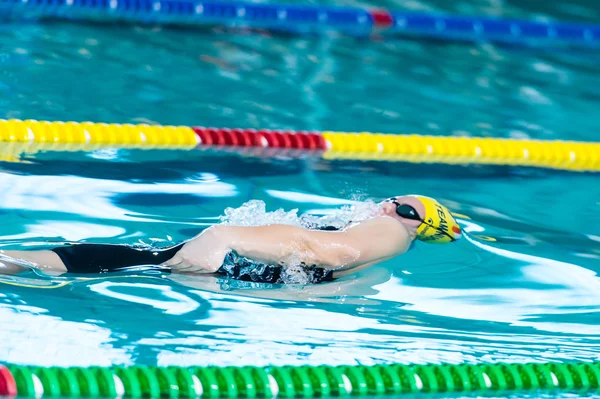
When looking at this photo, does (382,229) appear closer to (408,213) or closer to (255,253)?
(408,213)

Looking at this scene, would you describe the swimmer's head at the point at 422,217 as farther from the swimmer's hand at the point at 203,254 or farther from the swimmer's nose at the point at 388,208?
the swimmer's hand at the point at 203,254

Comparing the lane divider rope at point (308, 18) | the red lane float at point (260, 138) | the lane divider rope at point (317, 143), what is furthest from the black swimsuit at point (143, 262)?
the lane divider rope at point (308, 18)

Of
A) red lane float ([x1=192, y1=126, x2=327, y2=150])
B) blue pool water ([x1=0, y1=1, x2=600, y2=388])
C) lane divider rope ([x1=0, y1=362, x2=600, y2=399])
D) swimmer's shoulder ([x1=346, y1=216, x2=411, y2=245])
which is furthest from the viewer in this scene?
red lane float ([x1=192, y1=126, x2=327, y2=150])

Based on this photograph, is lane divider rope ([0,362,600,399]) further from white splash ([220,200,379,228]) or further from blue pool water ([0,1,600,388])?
white splash ([220,200,379,228])

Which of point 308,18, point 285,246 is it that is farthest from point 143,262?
point 308,18

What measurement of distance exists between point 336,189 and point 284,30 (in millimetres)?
3317

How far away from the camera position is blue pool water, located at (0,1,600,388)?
10.8ft

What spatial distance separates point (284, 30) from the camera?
7.96 m

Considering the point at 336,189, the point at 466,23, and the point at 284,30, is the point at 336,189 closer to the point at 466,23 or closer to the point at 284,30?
the point at 284,30

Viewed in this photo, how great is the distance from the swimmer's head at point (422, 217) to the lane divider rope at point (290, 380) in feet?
2.50

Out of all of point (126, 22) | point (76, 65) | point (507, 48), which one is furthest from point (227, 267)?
point (507, 48)

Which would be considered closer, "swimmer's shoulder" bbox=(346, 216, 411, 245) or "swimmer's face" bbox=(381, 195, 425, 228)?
"swimmer's shoulder" bbox=(346, 216, 411, 245)

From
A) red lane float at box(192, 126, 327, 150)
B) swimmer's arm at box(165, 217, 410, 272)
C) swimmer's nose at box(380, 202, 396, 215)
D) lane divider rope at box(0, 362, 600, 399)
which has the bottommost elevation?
lane divider rope at box(0, 362, 600, 399)

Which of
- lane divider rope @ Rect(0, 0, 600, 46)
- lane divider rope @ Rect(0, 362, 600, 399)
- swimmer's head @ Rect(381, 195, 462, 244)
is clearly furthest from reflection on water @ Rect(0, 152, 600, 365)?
lane divider rope @ Rect(0, 0, 600, 46)
